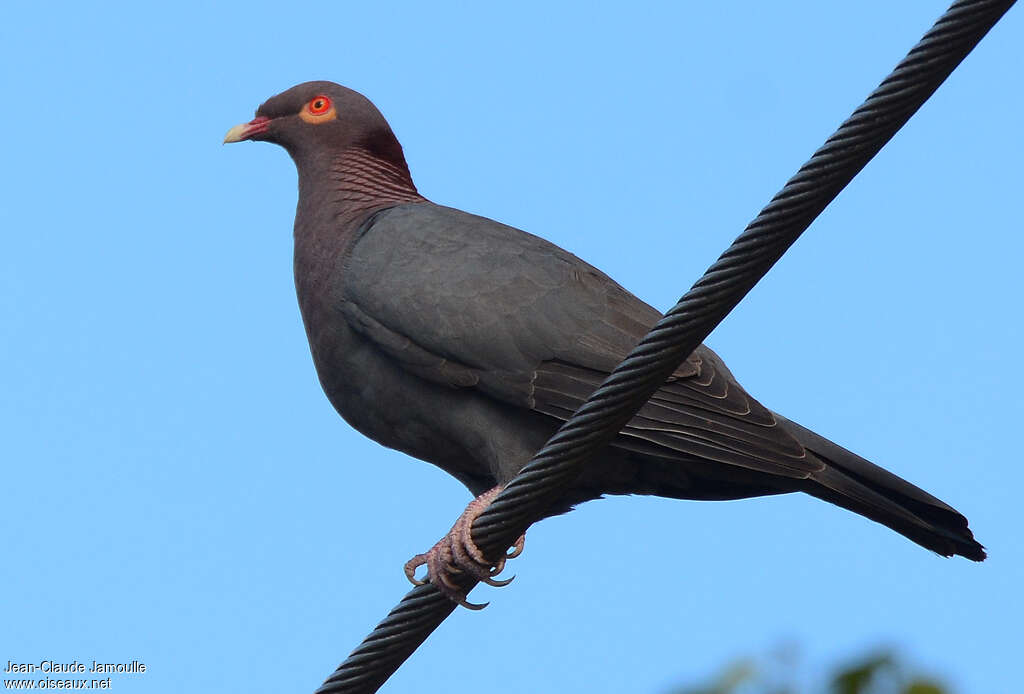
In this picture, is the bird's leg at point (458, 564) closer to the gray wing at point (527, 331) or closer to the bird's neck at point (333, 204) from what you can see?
the gray wing at point (527, 331)

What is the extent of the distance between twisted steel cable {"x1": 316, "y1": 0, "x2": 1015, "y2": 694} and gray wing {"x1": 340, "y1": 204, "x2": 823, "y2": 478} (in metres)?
1.12

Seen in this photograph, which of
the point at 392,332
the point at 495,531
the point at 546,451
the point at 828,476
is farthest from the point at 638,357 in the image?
the point at 392,332

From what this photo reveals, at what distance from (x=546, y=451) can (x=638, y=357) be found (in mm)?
358

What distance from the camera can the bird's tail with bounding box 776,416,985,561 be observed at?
15.7 ft

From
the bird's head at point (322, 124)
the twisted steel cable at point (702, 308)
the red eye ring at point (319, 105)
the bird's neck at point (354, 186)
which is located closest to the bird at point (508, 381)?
the bird's neck at point (354, 186)

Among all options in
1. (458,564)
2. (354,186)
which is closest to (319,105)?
(354,186)

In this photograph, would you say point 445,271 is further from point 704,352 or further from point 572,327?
point 704,352

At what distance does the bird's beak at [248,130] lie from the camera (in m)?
6.89

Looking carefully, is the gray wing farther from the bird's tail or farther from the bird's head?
the bird's head

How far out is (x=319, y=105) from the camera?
22.2 feet

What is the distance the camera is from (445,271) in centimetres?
540

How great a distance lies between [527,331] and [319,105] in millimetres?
2076

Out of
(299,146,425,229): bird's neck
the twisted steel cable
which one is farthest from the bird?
the twisted steel cable

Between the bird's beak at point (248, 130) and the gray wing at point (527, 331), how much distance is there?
4.59ft
